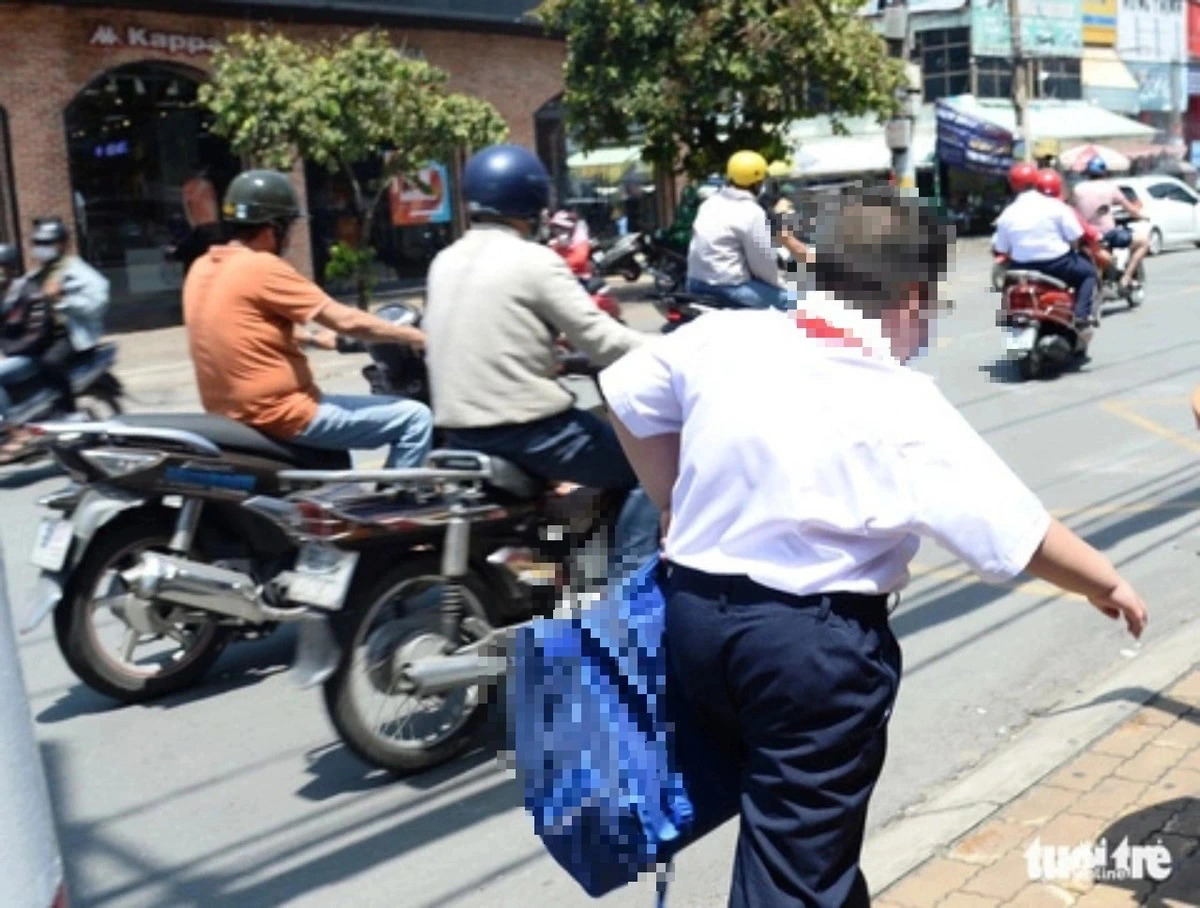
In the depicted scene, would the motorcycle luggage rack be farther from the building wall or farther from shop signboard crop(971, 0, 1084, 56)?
shop signboard crop(971, 0, 1084, 56)

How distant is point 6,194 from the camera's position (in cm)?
2123

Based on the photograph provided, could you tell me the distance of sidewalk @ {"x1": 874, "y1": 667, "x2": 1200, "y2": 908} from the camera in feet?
12.1

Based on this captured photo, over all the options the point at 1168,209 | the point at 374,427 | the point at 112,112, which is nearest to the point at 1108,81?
the point at 1168,209

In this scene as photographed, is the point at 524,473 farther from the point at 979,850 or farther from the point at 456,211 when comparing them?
the point at 456,211

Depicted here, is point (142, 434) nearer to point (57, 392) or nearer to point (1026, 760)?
point (1026, 760)

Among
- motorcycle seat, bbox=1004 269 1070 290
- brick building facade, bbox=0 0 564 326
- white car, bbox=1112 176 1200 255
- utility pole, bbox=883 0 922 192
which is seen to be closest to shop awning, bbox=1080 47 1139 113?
white car, bbox=1112 176 1200 255

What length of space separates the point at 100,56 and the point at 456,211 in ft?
23.3

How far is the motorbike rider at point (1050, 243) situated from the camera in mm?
12625

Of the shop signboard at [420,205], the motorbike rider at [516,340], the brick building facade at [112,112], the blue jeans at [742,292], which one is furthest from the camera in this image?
the shop signboard at [420,205]

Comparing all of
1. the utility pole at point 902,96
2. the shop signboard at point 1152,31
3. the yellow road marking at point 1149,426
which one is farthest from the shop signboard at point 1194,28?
the yellow road marking at point 1149,426

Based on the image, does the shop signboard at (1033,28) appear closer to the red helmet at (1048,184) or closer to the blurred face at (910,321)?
the red helmet at (1048,184)

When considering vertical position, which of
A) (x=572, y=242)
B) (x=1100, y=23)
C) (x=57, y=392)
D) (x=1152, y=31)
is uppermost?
(x=1100, y=23)

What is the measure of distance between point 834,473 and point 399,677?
2.45 metres

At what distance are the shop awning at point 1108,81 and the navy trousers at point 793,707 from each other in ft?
140
